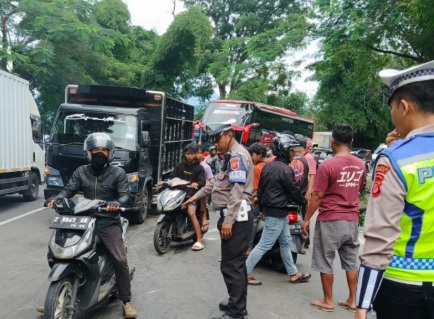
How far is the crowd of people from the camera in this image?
6.18 ft

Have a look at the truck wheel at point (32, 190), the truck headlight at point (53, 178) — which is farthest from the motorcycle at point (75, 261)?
the truck wheel at point (32, 190)

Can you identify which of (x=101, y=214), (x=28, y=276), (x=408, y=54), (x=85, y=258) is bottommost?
(x=28, y=276)

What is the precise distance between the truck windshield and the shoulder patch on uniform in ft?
22.5

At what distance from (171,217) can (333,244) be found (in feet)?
9.82

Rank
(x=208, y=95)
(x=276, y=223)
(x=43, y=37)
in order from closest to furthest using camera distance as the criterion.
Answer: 1. (x=276, y=223)
2. (x=43, y=37)
3. (x=208, y=95)

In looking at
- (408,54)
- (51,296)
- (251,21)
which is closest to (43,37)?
(408,54)

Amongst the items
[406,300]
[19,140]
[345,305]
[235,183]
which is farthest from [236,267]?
[19,140]

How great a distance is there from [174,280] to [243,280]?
155cm

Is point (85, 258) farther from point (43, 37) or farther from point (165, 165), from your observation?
point (43, 37)

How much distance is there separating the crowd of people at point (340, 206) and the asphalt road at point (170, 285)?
0.24 meters

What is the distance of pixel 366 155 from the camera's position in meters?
31.8

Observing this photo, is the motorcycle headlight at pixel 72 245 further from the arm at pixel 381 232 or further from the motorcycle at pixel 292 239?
the motorcycle at pixel 292 239

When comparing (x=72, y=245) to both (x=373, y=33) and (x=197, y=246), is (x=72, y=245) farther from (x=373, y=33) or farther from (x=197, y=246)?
(x=373, y=33)

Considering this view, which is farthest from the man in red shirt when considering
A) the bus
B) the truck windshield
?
the bus
